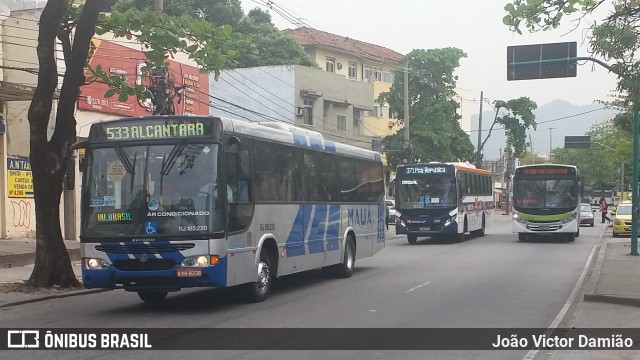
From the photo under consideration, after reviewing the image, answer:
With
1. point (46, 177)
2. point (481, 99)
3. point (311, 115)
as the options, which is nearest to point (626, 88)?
point (46, 177)

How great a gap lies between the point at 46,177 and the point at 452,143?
41457mm

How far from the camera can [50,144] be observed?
16.2 m

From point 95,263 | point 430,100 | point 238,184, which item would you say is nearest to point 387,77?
point 430,100

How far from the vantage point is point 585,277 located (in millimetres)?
18656

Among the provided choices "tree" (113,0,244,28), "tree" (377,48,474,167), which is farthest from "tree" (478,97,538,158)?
"tree" (113,0,244,28)

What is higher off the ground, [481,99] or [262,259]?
[481,99]

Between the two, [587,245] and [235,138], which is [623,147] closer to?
[587,245]

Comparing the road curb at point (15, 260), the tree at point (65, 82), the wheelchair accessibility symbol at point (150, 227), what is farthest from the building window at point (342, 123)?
the wheelchair accessibility symbol at point (150, 227)

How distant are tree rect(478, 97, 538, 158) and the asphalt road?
129 feet

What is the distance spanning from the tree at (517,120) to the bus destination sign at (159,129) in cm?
4872

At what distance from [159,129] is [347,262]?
24.5 ft

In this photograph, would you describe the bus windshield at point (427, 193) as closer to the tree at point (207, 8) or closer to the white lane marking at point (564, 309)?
the white lane marking at point (564, 309)

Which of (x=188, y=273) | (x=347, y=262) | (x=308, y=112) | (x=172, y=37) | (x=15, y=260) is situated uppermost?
(x=308, y=112)

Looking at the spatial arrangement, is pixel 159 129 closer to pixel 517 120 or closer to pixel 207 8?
pixel 207 8
